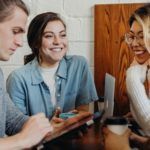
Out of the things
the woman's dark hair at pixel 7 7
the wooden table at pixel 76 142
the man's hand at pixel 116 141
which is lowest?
the wooden table at pixel 76 142

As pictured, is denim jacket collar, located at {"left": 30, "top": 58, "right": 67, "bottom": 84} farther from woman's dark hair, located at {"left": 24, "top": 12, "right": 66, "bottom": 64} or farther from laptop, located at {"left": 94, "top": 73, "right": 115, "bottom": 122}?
laptop, located at {"left": 94, "top": 73, "right": 115, "bottom": 122}

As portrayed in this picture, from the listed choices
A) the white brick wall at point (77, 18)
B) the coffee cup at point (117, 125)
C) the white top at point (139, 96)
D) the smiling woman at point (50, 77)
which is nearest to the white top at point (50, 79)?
the smiling woman at point (50, 77)

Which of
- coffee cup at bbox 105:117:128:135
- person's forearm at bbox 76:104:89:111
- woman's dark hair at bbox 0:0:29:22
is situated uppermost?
woman's dark hair at bbox 0:0:29:22

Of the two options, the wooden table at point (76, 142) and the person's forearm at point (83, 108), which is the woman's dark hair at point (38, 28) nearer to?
the person's forearm at point (83, 108)

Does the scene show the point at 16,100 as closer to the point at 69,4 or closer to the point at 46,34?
the point at 46,34

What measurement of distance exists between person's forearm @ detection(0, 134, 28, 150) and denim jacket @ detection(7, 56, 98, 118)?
43 centimetres

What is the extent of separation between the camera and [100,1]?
50.8 inches

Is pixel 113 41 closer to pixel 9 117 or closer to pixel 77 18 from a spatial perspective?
pixel 77 18

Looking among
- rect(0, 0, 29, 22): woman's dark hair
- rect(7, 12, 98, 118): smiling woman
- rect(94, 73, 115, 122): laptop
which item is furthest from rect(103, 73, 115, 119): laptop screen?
rect(0, 0, 29, 22): woman's dark hair

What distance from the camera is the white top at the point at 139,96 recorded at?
37.6 inches

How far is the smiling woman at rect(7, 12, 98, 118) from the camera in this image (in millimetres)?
1181

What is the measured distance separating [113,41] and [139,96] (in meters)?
0.32

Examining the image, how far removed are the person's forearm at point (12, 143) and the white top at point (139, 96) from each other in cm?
40

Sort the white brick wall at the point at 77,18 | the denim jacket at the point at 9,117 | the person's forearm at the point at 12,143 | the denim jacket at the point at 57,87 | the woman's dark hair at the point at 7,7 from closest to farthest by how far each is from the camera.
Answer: the person's forearm at the point at 12,143 → the woman's dark hair at the point at 7,7 → the denim jacket at the point at 9,117 → the denim jacket at the point at 57,87 → the white brick wall at the point at 77,18
